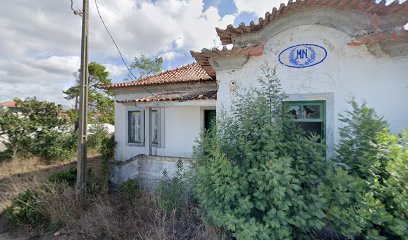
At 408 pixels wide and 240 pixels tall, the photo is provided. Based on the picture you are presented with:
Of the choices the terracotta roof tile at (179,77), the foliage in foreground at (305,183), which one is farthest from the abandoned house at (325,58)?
the terracotta roof tile at (179,77)

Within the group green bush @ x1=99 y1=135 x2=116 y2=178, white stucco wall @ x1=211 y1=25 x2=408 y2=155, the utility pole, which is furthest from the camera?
green bush @ x1=99 y1=135 x2=116 y2=178

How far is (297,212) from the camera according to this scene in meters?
3.21

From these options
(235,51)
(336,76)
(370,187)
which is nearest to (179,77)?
(235,51)

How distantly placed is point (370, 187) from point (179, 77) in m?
8.15

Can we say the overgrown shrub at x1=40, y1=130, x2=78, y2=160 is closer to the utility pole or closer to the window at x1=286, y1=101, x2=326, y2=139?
the utility pole

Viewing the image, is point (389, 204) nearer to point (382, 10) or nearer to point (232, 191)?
point (232, 191)

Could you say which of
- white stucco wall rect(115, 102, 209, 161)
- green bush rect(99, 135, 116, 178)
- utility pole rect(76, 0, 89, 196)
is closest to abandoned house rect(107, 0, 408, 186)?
white stucco wall rect(115, 102, 209, 161)

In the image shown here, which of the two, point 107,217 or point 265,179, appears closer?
point 265,179

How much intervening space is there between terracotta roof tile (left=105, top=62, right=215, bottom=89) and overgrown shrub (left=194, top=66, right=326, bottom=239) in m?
4.99

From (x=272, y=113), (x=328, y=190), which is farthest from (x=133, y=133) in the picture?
(x=328, y=190)

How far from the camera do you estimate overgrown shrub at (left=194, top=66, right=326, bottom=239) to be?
3.08 meters

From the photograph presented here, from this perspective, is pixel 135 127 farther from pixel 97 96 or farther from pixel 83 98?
pixel 97 96

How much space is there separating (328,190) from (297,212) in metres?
0.57

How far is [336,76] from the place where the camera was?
4.56 m
